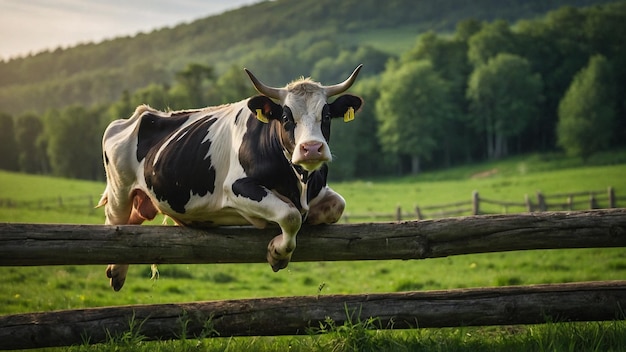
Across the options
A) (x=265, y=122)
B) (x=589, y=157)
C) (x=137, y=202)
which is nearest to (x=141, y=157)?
(x=137, y=202)

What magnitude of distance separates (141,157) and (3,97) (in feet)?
622

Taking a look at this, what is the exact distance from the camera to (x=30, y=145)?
96.4m

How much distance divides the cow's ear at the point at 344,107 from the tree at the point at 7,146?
97.4 m

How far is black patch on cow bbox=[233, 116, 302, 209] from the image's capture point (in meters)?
5.71

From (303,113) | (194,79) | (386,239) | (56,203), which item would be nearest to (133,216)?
(303,113)

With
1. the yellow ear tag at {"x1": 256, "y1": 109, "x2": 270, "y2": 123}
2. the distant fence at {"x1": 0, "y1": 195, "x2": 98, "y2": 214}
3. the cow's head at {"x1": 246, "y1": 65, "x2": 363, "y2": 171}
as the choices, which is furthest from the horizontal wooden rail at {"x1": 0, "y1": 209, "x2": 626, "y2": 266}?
the distant fence at {"x1": 0, "y1": 195, "x2": 98, "y2": 214}

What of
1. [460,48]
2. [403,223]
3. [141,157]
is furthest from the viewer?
[460,48]

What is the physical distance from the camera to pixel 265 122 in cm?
589

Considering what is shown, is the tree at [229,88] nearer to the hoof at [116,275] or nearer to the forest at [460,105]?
the forest at [460,105]

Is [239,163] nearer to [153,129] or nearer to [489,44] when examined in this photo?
[153,129]

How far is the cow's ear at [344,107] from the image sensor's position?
598cm

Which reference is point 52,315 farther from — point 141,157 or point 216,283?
point 216,283

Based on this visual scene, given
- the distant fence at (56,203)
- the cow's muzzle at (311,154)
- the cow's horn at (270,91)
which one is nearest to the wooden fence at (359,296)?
the cow's muzzle at (311,154)

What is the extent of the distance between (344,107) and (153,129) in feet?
7.24
